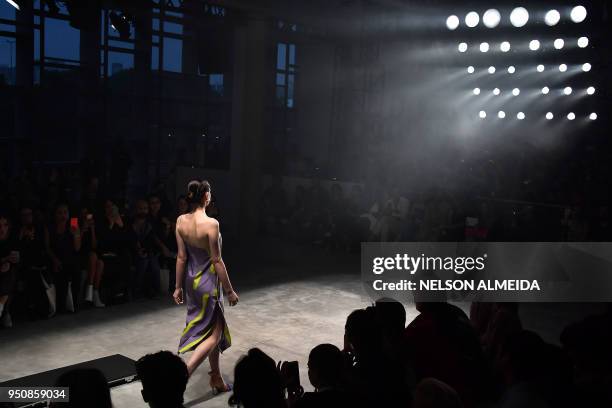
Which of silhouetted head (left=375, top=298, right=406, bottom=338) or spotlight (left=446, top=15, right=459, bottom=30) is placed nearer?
silhouetted head (left=375, top=298, right=406, bottom=338)

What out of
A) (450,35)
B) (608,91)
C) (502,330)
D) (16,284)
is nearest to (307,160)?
(450,35)

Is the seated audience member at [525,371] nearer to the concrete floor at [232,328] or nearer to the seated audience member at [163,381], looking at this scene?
the seated audience member at [163,381]

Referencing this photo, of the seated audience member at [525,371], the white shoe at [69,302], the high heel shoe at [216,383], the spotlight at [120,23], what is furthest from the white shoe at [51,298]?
the spotlight at [120,23]

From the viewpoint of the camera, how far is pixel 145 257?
7.02 metres

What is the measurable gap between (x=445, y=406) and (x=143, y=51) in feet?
47.1

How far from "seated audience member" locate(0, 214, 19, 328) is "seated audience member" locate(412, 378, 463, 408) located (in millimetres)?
4638

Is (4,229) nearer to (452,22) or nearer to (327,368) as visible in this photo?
(327,368)

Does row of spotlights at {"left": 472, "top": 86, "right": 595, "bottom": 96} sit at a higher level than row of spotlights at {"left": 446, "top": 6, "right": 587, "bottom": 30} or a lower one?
lower

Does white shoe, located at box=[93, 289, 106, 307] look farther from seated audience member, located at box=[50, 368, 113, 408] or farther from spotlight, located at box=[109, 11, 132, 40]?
spotlight, located at box=[109, 11, 132, 40]

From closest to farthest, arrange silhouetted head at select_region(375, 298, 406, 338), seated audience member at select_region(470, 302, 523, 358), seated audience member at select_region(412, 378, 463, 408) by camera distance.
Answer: seated audience member at select_region(412, 378, 463, 408)
silhouetted head at select_region(375, 298, 406, 338)
seated audience member at select_region(470, 302, 523, 358)

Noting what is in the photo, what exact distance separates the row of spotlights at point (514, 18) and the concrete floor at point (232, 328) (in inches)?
231

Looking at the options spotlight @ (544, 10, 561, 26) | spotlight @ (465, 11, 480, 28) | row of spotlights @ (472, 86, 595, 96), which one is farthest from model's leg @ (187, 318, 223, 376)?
row of spotlights @ (472, 86, 595, 96)

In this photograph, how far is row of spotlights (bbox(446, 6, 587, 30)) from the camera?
36.5 feet

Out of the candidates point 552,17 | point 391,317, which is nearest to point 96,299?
point 391,317
